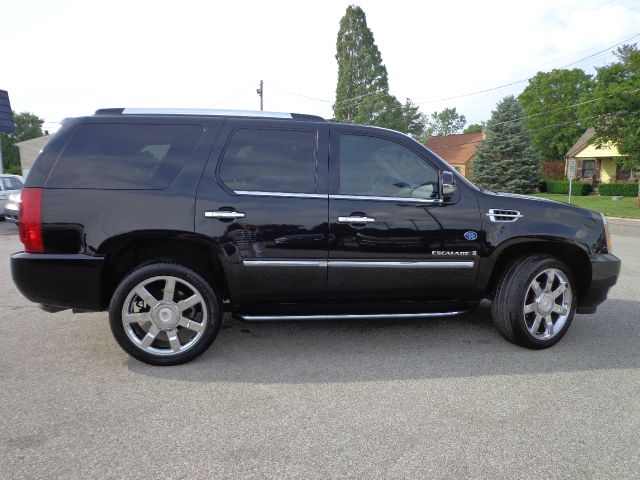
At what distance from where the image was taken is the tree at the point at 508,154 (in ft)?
103

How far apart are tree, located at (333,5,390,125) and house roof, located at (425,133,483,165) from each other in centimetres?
1138

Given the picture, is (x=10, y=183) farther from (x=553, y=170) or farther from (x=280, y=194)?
(x=553, y=170)

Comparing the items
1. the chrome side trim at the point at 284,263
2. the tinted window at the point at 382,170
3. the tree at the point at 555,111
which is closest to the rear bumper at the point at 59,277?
the chrome side trim at the point at 284,263

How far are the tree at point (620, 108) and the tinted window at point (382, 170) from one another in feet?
72.0

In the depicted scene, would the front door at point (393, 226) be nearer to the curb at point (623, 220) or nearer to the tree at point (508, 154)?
the curb at point (623, 220)

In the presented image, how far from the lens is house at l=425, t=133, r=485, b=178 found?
2276 inches

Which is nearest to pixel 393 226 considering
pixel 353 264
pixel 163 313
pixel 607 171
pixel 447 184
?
pixel 353 264

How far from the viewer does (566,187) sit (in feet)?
132

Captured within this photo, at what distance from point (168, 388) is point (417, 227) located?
7.14 feet

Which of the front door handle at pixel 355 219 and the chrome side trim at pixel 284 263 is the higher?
the front door handle at pixel 355 219

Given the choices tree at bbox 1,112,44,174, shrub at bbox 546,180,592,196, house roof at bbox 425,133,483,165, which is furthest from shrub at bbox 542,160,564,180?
tree at bbox 1,112,44,174

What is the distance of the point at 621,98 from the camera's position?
21.4m

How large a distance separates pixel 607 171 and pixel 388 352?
4680cm

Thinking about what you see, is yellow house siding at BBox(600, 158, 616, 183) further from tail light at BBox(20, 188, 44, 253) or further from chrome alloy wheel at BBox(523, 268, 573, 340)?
tail light at BBox(20, 188, 44, 253)
